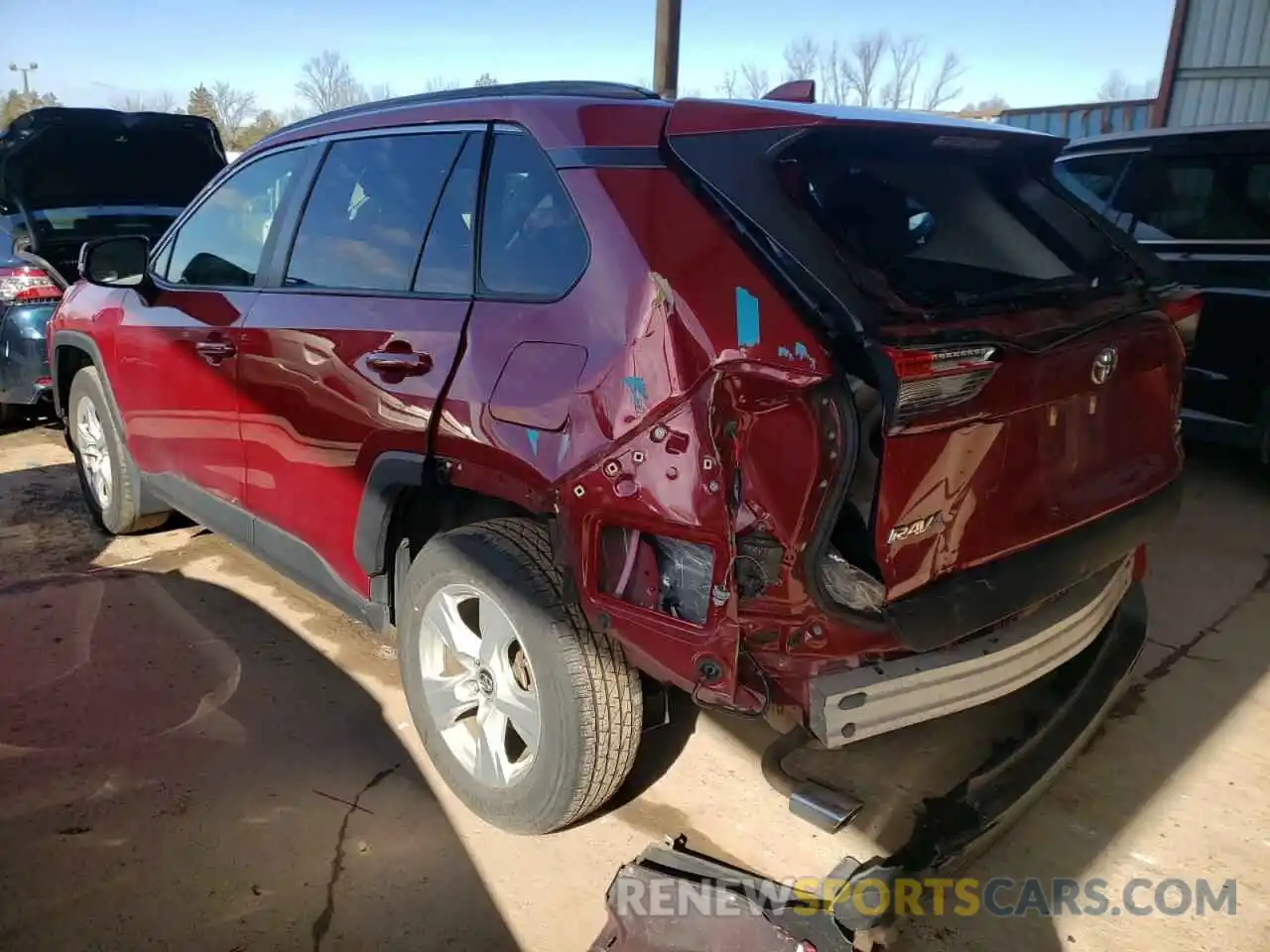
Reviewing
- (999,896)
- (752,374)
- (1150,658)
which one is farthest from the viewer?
(1150,658)

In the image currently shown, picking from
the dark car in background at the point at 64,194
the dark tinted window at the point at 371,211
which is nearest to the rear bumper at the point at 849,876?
the dark tinted window at the point at 371,211

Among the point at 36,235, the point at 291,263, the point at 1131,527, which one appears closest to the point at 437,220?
the point at 291,263

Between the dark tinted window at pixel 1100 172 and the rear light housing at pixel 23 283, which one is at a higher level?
the dark tinted window at pixel 1100 172

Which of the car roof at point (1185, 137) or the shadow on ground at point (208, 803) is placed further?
the car roof at point (1185, 137)

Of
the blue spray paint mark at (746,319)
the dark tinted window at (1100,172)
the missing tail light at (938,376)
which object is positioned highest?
the dark tinted window at (1100,172)

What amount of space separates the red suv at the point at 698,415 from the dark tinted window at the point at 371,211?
1 centimetres

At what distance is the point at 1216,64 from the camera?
424 inches

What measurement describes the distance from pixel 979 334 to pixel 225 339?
8.16 ft

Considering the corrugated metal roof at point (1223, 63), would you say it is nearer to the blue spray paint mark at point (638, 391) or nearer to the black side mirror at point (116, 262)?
the black side mirror at point (116, 262)

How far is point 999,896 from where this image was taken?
91.4 inches

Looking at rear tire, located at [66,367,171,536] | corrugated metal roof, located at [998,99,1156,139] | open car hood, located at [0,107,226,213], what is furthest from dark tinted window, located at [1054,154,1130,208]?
corrugated metal roof, located at [998,99,1156,139]

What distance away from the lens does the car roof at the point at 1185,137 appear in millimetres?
4898

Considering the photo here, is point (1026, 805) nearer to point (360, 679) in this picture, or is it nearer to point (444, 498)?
point (444, 498)

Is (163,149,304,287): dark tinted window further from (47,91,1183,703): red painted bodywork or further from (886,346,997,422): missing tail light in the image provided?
(886,346,997,422): missing tail light
